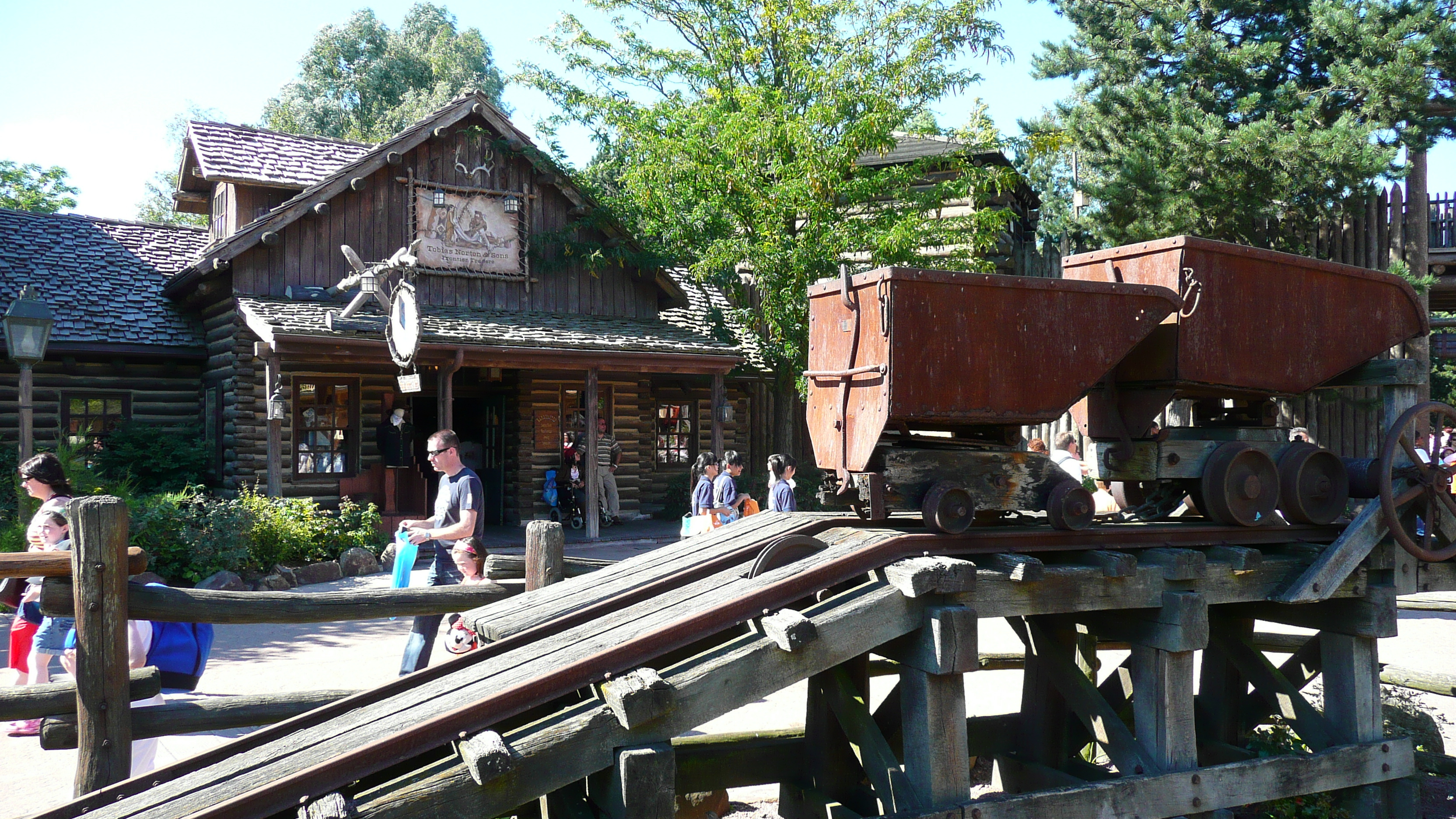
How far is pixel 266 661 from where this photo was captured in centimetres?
825

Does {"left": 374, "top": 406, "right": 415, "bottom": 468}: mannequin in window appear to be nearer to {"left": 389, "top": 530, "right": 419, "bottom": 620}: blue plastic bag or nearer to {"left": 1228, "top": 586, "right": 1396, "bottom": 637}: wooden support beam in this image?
{"left": 389, "top": 530, "right": 419, "bottom": 620}: blue plastic bag

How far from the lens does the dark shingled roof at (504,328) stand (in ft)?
45.2

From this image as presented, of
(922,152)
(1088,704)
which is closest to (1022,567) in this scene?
(1088,704)

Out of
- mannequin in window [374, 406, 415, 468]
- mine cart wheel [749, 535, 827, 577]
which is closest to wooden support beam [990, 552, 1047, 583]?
mine cart wheel [749, 535, 827, 577]

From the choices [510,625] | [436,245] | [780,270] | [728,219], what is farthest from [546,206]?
[510,625]

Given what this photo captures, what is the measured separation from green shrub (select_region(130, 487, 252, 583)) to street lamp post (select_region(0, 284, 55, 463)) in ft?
4.34

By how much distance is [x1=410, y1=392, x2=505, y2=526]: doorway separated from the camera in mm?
17984

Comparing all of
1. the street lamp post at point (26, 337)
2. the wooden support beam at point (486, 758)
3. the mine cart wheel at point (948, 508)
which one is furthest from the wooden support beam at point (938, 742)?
the street lamp post at point (26, 337)

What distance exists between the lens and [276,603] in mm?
4375

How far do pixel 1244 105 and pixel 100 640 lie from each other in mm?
14164

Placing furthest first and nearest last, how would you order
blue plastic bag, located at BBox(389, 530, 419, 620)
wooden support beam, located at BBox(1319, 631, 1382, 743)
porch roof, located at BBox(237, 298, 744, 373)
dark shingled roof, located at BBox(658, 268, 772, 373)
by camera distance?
dark shingled roof, located at BBox(658, 268, 772, 373)
porch roof, located at BBox(237, 298, 744, 373)
blue plastic bag, located at BBox(389, 530, 419, 620)
wooden support beam, located at BBox(1319, 631, 1382, 743)

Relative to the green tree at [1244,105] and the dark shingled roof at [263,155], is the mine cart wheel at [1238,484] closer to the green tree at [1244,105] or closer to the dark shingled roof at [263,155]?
the green tree at [1244,105]

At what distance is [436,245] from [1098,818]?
14.6m

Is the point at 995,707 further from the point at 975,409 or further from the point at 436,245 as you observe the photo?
the point at 436,245
